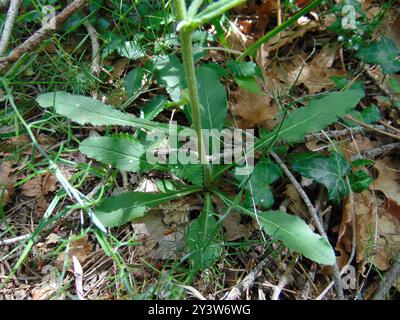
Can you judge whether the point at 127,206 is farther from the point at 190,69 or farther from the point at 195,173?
the point at 190,69

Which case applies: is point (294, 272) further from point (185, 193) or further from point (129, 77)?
point (129, 77)

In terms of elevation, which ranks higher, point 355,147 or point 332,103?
point 332,103

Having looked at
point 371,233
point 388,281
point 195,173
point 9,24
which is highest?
point 9,24

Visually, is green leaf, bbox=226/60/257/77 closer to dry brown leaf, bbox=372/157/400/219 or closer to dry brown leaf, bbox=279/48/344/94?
dry brown leaf, bbox=279/48/344/94

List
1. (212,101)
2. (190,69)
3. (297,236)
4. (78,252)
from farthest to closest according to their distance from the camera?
(212,101), (78,252), (297,236), (190,69)

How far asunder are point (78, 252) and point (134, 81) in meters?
0.66

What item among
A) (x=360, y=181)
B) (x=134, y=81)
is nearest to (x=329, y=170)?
(x=360, y=181)

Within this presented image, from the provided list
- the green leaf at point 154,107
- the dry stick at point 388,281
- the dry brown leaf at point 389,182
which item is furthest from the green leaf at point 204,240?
the dry brown leaf at point 389,182

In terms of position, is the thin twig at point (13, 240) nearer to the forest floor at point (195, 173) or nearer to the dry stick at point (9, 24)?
the forest floor at point (195, 173)

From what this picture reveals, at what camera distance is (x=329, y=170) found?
1330 millimetres

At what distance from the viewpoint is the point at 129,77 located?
1543 millimetres
